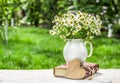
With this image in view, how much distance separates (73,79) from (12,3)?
3.23 metres

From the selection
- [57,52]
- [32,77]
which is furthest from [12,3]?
[32,77]

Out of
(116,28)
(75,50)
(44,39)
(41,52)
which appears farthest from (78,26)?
(116,28)

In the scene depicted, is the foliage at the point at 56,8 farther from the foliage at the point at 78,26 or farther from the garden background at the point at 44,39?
the foliage at the point at 78,26

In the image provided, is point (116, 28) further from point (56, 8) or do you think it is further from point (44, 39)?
point (44, 39)

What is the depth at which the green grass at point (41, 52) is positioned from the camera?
433 centimetres

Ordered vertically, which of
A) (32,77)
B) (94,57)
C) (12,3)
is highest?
(12,3)

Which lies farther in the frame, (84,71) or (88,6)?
(88,6)

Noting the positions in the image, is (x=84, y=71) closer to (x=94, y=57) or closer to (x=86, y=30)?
(x=86, y=30)

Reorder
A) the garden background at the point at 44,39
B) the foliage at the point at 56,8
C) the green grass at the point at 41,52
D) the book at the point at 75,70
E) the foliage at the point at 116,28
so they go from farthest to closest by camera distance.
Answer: the foliage at the point at 116,28
the foliage at the point at 56,8
the garden background at the point at 44,39
the green grass at the point at 41,52
the book at the point at 75,70

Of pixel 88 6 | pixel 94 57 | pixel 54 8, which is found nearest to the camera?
pixel 94 57

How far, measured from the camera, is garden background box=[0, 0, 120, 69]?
14.6ft

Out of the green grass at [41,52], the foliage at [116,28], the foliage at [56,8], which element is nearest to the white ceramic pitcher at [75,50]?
the green grass at [41,52]

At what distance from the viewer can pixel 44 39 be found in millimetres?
5992

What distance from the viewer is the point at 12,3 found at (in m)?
5.40
